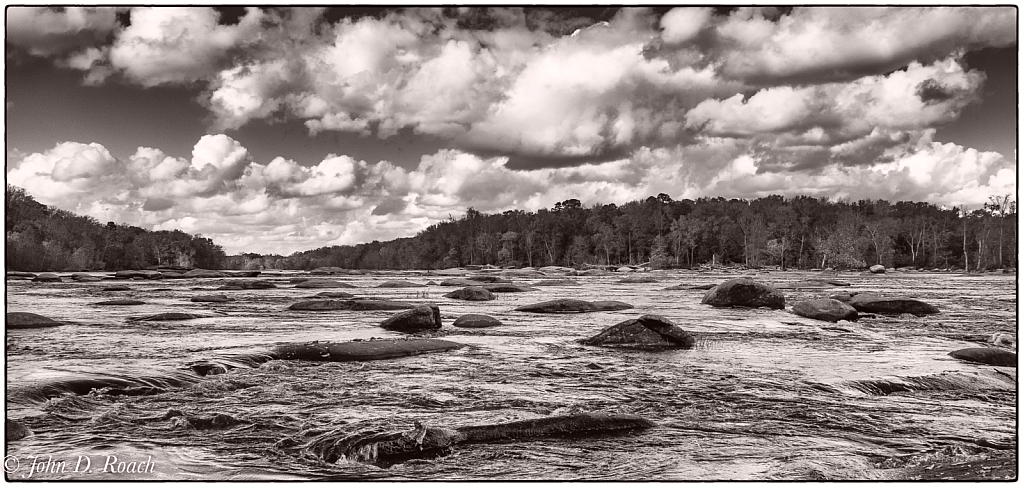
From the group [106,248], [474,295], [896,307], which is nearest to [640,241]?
[106,248]

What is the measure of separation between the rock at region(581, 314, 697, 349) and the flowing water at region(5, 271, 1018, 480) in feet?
1.44

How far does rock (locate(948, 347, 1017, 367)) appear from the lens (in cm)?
862

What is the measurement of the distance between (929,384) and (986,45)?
380cm

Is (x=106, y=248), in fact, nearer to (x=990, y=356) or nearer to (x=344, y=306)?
(x=344, y=306)

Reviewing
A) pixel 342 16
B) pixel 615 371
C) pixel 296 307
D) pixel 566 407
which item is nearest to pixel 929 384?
pixel 615 371

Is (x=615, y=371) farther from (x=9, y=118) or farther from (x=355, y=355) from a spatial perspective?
(x=9, y=118)

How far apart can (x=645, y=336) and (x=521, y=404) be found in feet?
16.2

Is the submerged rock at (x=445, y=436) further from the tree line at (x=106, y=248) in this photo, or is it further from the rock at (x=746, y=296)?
the tree line at (x=106, y=248)

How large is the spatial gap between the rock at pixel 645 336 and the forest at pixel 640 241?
5550cm

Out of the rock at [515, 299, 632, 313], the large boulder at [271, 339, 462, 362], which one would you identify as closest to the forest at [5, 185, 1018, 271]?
the rock at [515, 299, 632, 313]

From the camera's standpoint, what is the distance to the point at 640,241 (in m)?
120

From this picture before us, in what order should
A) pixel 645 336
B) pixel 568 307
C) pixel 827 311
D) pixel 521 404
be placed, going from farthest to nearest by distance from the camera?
pixel 568 307, pixel 827 311, pixel 645 336, pixel 521 404

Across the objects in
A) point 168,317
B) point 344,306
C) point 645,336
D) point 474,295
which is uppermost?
point 645,336

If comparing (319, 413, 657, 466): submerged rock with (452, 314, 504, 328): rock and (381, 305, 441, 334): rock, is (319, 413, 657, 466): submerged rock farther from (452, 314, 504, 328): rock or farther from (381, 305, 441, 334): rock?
(452, 314, 504, 328): rock
